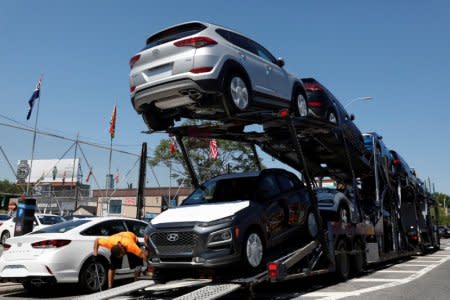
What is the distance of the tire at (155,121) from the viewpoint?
7.82 meters

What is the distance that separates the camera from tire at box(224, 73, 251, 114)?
700 centimetres

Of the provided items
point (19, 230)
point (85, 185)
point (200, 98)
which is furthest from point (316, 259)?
point (85, 185)

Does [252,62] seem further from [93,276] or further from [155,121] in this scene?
[93,276]

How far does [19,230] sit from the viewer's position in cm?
1111

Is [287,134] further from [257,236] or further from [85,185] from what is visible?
[85,185]

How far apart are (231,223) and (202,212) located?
63 cm

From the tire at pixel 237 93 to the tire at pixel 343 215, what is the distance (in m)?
3.46

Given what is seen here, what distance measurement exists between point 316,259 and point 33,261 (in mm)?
4673

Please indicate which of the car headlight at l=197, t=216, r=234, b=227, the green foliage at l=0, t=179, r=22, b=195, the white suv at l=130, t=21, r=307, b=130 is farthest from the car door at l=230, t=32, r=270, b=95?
the green foliage at l=0, t=179, r=22, b=195

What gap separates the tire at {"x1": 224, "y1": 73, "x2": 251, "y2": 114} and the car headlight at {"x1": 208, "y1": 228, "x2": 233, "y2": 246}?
201 cm

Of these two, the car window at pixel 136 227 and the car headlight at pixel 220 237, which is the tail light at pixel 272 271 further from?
the car window at pixel 136 227

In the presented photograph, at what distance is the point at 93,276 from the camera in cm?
774

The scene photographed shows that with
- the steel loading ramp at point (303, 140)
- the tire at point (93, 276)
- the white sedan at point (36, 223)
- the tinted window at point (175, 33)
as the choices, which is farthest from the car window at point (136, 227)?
the white sedan at point (36, 223)

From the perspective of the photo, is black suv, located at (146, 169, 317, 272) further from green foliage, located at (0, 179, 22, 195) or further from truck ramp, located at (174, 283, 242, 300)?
green foliage, located at (0, 179, 22, 195)
